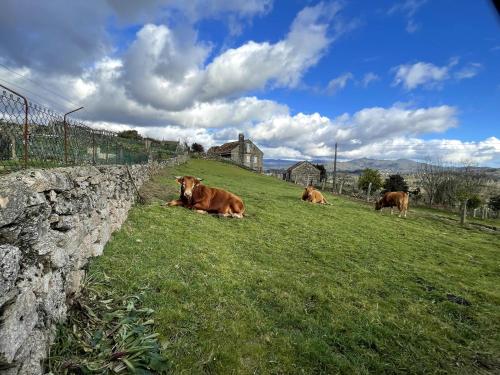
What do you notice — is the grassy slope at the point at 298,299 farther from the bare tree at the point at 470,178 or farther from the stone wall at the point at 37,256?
the bare tree at the point at 470,178

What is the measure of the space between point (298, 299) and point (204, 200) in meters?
6.47

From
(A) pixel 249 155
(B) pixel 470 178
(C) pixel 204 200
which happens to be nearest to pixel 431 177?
(B) pixel 470 178

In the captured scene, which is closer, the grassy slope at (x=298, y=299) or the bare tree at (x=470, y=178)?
the grassy slope at (x=298, y=299)

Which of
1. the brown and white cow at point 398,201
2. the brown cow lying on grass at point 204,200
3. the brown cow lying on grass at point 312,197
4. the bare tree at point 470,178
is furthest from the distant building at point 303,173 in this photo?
the brown cow lying on grass at point 204,200

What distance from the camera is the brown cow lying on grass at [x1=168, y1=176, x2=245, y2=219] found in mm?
11320

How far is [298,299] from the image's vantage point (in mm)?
5656

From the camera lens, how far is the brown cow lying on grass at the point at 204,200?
1132 cm

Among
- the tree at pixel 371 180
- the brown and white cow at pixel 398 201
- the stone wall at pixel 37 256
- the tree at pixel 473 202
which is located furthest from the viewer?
the tree at pixel 371 180

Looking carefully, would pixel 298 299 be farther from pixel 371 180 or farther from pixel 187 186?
pixel 371 180

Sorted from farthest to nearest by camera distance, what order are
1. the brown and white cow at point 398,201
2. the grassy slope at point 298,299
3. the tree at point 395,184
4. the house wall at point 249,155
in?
the house wall at point 249,155, the tree at point 395,184, the brown and white cow at point 398,201, the grassy slope at point 298,299

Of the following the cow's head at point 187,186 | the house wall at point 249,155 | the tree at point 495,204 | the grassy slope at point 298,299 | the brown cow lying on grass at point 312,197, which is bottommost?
the tree at point 495,204

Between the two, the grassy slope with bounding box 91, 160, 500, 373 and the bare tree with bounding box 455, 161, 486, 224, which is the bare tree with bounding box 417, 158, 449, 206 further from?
the grassy slope with bounding box 91, 160, 500, 373

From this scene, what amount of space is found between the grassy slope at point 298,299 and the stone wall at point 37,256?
108cm

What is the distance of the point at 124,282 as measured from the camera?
4.98m
